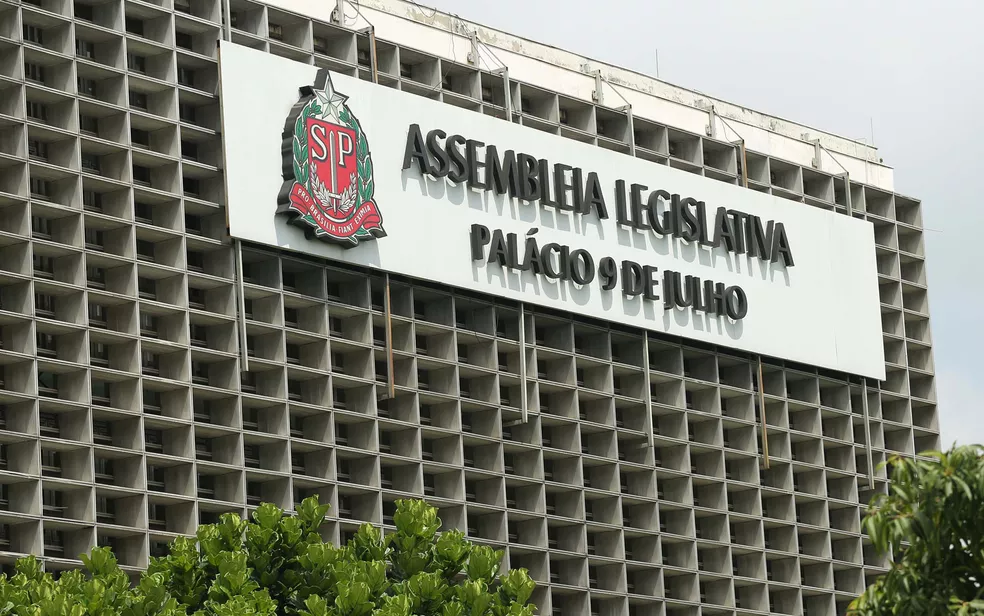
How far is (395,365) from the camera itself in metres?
78.3

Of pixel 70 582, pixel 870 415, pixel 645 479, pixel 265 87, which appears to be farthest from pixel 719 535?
pixel 70 582

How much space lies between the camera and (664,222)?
88.8 meters

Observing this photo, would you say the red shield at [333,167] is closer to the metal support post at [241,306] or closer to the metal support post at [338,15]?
the metal support post at [241,306]

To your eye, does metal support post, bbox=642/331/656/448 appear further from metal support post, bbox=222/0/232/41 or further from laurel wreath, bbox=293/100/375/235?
metal support post, bbox=222/0/232/41

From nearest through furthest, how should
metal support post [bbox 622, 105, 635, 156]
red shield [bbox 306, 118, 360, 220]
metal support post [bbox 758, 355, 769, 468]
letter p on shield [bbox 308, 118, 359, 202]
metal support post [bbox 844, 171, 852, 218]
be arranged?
red shield [bbox 306, 118, 360, 220]
letter p on shield [bbox 308, 118, 359, 202]
metal support post [bbox 622, 105, 635, 156]
metal support post [bbox 758, 355, 769, 468]
metal support post [bbox 844, 171, 852, 218]

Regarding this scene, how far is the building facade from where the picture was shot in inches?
2699

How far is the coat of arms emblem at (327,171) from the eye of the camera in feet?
244

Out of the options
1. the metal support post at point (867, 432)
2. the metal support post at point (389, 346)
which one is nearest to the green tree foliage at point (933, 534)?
the metal support post at point (389, 346)

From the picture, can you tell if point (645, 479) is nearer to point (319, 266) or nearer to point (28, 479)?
point (319, 266)

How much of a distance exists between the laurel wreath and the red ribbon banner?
279mm

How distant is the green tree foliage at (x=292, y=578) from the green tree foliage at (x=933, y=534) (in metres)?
24.7

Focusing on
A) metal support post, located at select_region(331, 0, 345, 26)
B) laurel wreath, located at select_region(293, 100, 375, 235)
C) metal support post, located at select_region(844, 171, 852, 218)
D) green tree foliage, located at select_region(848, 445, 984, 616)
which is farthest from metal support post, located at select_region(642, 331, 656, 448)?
green tree foliage, located at select_region(848, 445, 984, 616)

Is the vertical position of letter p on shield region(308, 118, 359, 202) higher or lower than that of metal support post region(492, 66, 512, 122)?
lower

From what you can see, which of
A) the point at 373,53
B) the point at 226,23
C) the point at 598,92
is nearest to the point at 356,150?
the point at 373,53
